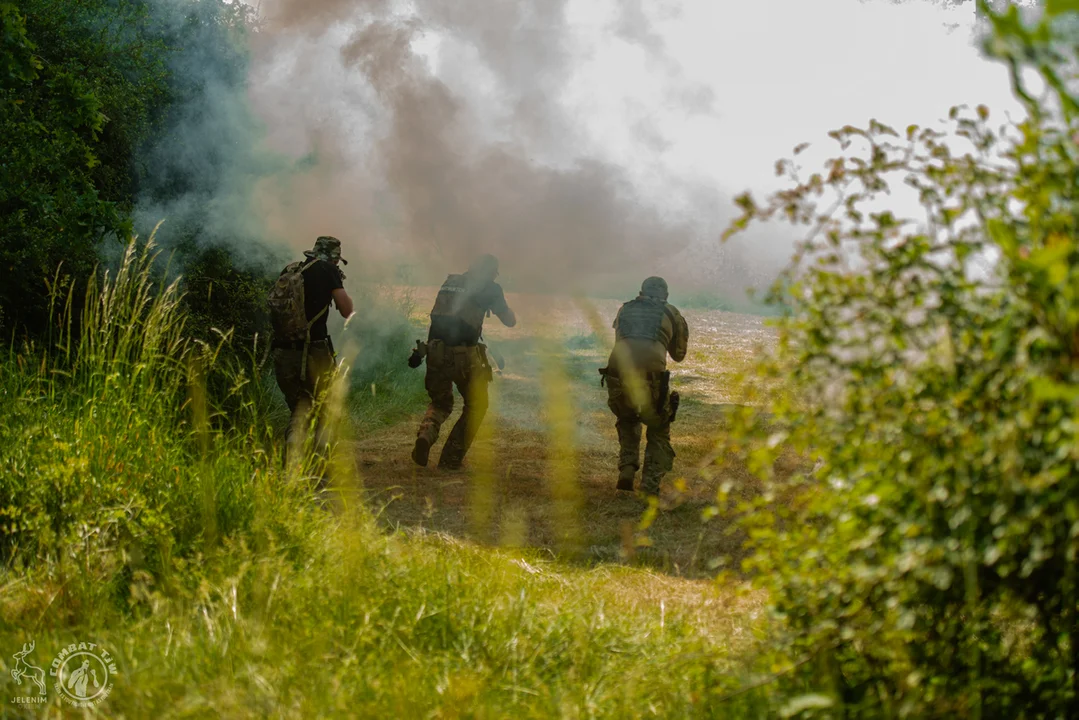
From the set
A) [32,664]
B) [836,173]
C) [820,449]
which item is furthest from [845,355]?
[32,664]

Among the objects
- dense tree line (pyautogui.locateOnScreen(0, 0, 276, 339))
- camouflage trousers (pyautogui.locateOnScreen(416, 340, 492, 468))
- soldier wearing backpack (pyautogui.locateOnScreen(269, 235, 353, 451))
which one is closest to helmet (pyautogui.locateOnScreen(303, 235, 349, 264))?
soldier wearing backpack (pyautogui.locateOnScreen(269, 235, 353, 451))

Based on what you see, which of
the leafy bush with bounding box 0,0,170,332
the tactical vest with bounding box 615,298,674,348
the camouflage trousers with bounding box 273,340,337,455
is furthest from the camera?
the tactical vest with bounding box 615,298,674,348

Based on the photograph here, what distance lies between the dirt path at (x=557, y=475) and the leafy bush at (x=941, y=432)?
1.62 ft

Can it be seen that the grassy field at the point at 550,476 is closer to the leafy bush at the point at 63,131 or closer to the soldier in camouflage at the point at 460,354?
the soldier in camouflage at the point at 460,354

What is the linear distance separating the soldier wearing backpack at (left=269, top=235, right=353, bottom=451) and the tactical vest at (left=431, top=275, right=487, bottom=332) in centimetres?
112

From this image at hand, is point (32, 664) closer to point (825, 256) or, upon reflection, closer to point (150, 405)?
point (150, 405)

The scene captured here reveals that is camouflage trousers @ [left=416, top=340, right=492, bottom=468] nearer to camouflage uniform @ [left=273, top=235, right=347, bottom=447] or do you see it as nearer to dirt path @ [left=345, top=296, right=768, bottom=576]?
dirt path @ [left=345, top=296, right=768, bottom=576]

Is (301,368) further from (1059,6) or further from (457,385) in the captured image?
(1059,6)

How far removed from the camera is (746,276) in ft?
56.5

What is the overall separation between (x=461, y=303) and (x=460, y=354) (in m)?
0.45

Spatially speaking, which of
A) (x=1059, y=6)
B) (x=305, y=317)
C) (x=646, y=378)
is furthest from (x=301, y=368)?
(x=1059, y=6)

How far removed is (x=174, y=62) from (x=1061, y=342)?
1160 cm

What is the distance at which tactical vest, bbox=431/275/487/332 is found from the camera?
877 cm

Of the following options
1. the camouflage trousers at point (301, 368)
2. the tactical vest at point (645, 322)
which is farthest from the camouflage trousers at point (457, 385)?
the tactical vest at point (645, 322)
